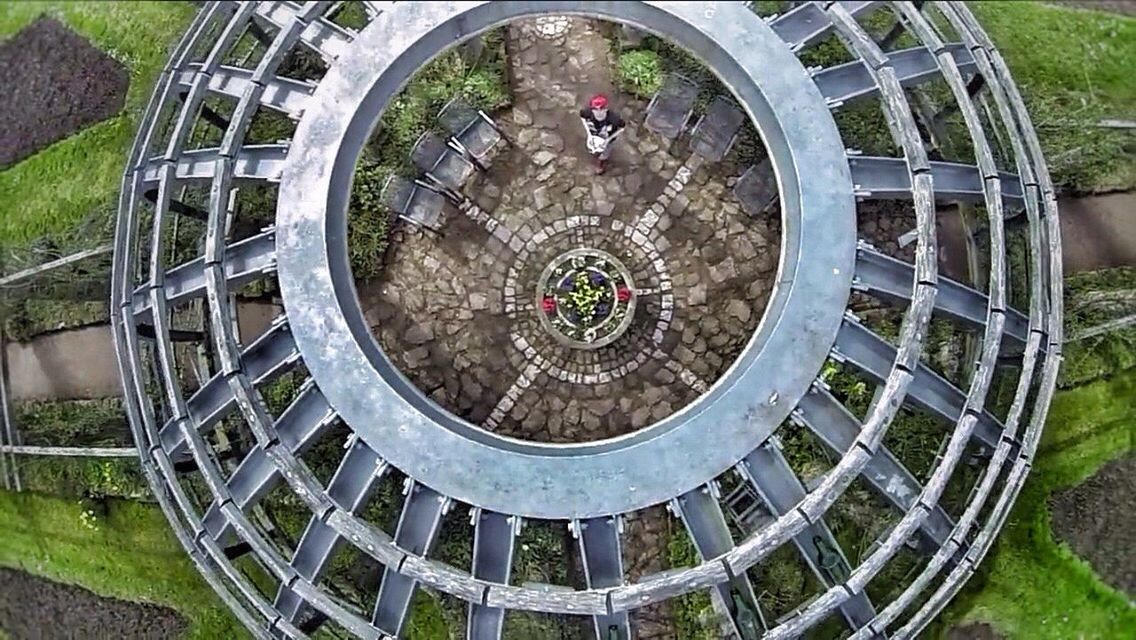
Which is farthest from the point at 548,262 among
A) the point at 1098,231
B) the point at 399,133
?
the point at 1098,231

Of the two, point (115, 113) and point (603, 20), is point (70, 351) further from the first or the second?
point (603, 20)

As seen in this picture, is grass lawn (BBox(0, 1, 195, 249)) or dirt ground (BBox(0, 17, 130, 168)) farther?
dirt ground (BBox(0, 17, 130, 168))

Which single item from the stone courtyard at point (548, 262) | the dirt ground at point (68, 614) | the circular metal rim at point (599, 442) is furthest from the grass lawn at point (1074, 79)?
the dirt ground at point (68, 614)

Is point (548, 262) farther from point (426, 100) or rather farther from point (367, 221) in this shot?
point (426, 100)

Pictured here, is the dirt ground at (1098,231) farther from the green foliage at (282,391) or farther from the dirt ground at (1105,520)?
the green foliage at (282,391)

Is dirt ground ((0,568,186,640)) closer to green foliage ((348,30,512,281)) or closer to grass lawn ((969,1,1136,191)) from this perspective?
green foliage ((348,30,512,281))

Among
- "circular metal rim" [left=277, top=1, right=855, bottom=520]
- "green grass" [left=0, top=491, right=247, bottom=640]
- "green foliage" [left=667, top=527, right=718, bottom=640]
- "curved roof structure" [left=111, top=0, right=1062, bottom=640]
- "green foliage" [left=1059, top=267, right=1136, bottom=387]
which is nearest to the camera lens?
"curved roof structure" [left=111, top=0, right=1062, bottom=640]

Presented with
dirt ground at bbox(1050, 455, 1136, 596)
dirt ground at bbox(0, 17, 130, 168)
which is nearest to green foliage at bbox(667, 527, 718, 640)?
dirt ground at bbox(1050, 455, 1136, 596)
